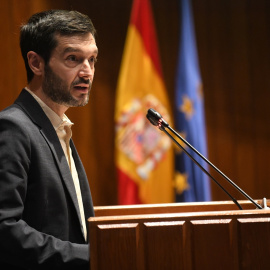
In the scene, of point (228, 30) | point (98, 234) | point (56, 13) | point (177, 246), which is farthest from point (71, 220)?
point (228, 30)

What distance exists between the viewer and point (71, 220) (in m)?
1.20

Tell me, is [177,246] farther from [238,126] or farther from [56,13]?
[238,126]

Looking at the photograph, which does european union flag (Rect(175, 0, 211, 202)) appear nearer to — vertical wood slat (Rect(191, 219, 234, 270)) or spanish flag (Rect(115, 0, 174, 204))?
spanish flag (Rect(115, 0, 174, 204))

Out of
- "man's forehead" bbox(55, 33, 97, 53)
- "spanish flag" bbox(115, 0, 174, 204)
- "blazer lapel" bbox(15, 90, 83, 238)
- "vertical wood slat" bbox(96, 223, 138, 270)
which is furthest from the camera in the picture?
"spanish flag" bbox(115, 0, 174, 204)

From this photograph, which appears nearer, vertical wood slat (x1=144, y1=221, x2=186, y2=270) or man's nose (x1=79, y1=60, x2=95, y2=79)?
vertical wood slat (x1=144, y1=221, x2=186, y2=270)

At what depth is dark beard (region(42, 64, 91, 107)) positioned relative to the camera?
52.0 inches

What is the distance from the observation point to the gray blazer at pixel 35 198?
1.06 metres

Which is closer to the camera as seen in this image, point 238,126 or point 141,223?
point 141,223

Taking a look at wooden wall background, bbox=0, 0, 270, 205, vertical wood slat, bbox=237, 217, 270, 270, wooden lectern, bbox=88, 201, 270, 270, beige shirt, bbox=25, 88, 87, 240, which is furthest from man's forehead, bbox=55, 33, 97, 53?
wooden wall background, bbox=0, 0, 270, 205

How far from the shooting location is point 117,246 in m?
1.04

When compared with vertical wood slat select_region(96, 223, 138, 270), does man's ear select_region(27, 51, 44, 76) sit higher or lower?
higher

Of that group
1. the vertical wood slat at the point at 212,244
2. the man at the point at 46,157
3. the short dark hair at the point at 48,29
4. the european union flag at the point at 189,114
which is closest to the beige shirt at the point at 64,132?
the man at the point at 46,157

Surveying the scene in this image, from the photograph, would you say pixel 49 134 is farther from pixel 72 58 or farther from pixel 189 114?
pixel 189 114

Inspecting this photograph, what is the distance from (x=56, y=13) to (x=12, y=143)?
0.45 m
